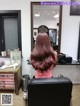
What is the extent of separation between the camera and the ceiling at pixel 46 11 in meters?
3.17

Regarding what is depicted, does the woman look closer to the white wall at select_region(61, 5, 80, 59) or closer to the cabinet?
the cabinet

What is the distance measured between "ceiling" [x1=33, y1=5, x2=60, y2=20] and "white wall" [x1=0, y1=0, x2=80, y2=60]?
155mm

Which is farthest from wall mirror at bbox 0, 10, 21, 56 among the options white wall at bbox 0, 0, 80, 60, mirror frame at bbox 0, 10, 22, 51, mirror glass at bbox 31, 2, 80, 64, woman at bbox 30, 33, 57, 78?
woman at bbox 30, 33, 57, 78

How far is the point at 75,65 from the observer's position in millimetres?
3264

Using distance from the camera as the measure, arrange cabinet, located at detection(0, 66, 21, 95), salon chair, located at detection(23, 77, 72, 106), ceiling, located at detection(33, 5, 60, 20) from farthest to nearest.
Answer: ceiling, located at detection(33, 5, 60, 20), cabinet, located at detection(0, 66, 21, 95), salon chair, located at detection(23, 77, 72, 106)

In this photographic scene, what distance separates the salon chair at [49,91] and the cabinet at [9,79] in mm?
1408

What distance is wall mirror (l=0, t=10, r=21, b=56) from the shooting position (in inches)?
131

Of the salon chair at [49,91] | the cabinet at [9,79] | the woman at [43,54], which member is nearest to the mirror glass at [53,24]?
the cabinet at [9,79]

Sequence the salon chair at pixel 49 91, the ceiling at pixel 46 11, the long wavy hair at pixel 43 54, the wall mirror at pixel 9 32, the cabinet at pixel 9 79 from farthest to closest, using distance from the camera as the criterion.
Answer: the wall mirror at pixel 9 32 → the ceiling at pixel 46 11 → the cabinet at pixel 9 79 → the long wavy hair at pixel 43 54 → the salon chair at pixel 49 91

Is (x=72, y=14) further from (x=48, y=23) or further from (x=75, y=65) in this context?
(x=75, y=65)

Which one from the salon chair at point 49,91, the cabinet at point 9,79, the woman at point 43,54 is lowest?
the cabinet at point 9,79

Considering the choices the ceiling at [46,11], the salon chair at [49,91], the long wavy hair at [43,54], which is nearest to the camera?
the salon chair at [49,91]

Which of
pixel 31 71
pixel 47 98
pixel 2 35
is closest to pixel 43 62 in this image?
pixel 47 98

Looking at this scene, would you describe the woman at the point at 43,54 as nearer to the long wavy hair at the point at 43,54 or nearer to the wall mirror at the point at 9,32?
the long wavy hair at the point at 43,54
